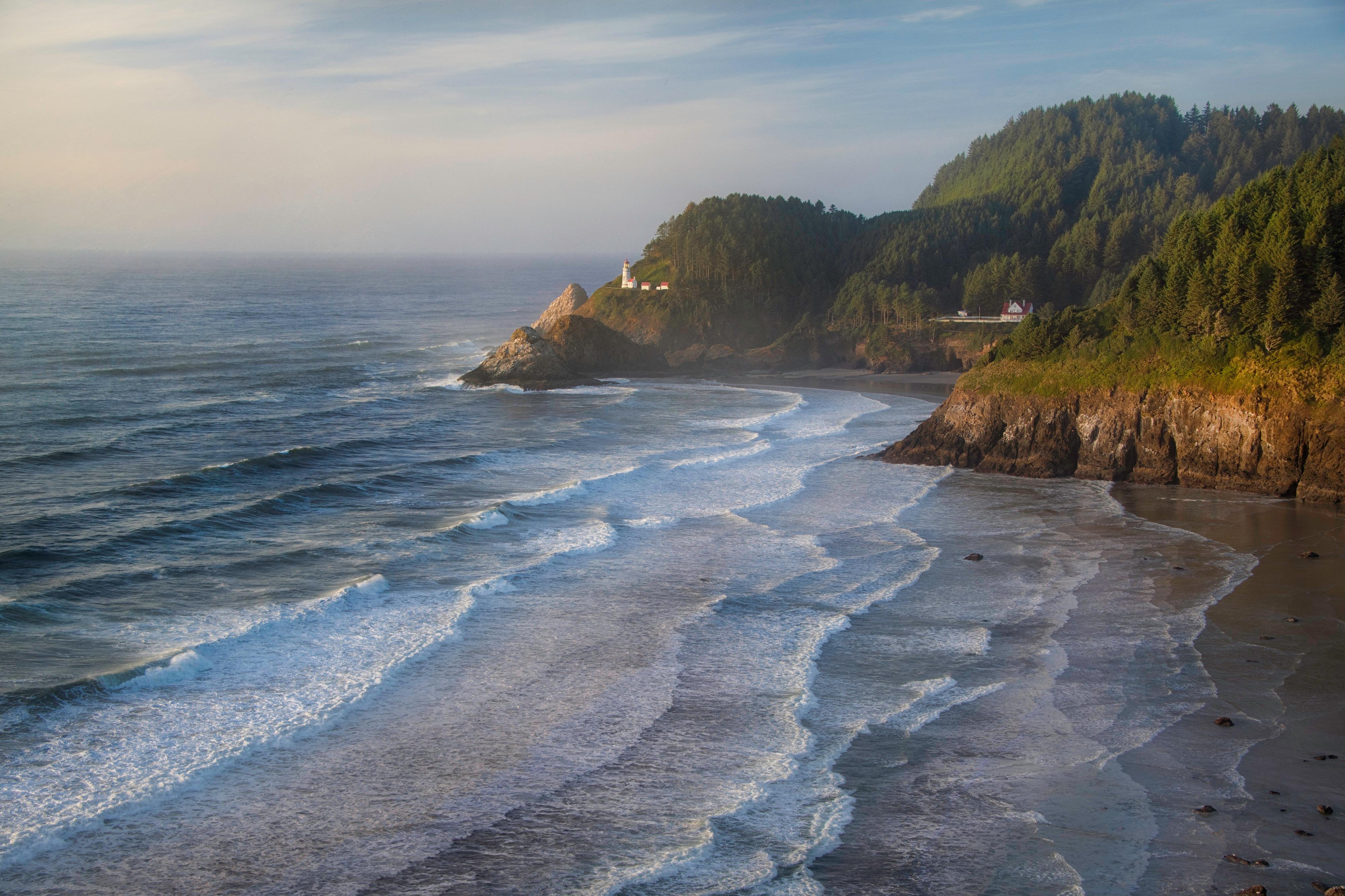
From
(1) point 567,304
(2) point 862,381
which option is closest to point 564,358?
(2) point 862,381

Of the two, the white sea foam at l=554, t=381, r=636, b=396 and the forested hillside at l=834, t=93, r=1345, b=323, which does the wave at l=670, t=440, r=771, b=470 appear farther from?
the forested hillside at l=834, t=93, r=1345, b=323

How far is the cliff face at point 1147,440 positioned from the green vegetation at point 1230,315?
0.73m

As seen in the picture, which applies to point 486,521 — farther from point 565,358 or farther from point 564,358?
point 565,358

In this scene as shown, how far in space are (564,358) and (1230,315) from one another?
50.3 meters

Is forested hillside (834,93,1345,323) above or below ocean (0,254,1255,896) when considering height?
above

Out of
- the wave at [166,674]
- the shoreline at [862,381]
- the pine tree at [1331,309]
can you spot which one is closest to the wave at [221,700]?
the wave at [166,674]

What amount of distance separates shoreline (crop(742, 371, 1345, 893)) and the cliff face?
1.64 metres

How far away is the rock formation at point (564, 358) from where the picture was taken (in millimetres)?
71188

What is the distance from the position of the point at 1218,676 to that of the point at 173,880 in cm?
1901

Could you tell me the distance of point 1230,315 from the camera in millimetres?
37750

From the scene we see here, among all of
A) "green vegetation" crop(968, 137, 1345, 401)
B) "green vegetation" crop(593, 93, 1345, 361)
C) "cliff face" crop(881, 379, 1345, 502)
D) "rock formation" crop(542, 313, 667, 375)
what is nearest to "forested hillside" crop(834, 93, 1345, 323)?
"green vegetation" crop(593, 93, 1345, 361)

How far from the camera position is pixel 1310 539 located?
2859cm

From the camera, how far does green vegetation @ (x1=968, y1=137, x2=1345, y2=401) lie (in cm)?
3488

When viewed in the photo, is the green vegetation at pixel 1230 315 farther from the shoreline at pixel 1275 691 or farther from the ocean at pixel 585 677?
the ocean at pixel 585 677
